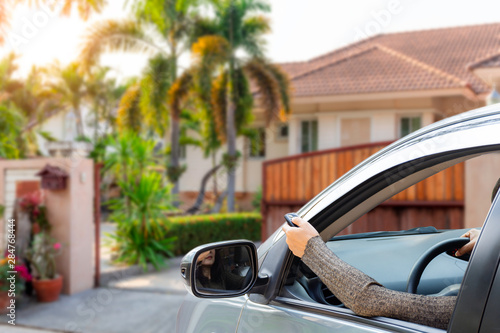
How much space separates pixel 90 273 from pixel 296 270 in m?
6.29

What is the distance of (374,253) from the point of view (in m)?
1.72

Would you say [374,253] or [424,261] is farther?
[374,253]

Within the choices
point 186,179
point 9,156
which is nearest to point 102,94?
point 186,179

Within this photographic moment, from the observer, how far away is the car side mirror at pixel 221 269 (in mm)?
1479

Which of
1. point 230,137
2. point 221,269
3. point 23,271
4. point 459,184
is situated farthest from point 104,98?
point 221,269

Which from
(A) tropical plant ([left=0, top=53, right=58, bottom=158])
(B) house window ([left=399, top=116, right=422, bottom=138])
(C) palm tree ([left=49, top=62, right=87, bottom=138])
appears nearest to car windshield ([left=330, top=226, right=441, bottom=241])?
(B) house window ([left=399, top=116, right=422, bottom=138])

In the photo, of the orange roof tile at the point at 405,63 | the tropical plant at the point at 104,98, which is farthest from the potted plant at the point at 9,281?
the tropical plant at the point at 104,98

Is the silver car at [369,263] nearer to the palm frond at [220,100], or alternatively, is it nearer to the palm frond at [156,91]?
the palm frond at [220,100]

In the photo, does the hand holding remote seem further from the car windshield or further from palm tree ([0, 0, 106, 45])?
palm tree ([0, 0, 106, 45])

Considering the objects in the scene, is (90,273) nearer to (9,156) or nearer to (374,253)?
(9,156)

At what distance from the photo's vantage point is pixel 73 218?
684 cm

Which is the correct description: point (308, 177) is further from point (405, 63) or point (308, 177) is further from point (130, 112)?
point (405, 63)

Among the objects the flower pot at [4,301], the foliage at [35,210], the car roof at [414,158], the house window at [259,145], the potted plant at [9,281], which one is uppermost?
the house window at [259,145]

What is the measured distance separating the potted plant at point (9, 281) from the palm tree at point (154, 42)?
9272 millimetres
